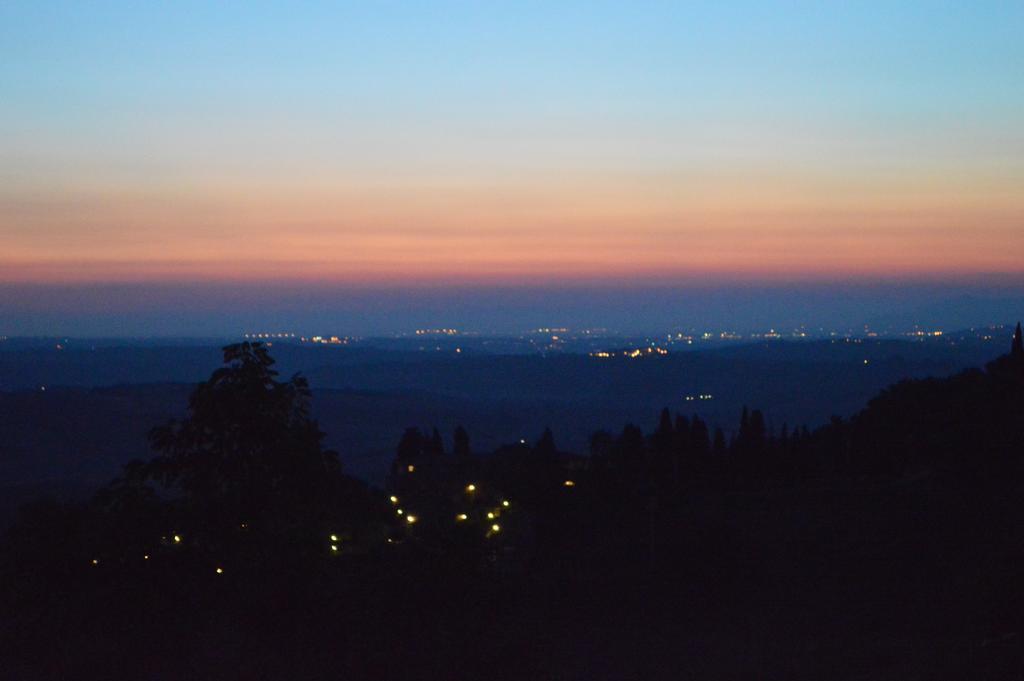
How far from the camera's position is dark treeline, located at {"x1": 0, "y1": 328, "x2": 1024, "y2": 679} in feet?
28.3

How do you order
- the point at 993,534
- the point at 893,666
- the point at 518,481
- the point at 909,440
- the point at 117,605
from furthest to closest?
the point at 909,440 → the point at 518,481 → the point at 993,534 → the point at 893,666 → the point at 117,605

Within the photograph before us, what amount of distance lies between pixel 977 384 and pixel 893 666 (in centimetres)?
→ 1729

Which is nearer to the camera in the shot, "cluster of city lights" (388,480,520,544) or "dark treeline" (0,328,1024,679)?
"dark treeline" (0,328,1024,679)

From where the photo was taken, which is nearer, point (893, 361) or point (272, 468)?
point (272, 468)

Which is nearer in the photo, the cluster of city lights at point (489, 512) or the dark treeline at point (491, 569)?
the dark treeline at point (491, 569)

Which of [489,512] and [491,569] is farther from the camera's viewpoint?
[489,512]

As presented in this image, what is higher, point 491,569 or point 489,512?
point 491,569

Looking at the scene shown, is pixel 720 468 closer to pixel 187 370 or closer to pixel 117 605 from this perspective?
pixel 117 605

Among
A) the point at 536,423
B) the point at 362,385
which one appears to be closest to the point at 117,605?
the point at 536,423

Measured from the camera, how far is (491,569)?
10.0 m

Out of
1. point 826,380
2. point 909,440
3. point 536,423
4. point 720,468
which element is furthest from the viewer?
point 826,380

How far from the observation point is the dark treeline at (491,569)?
8625mm

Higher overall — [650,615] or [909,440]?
[909,440]

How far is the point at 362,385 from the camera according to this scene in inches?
5054
